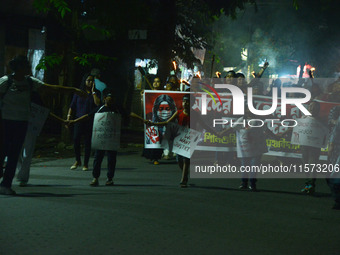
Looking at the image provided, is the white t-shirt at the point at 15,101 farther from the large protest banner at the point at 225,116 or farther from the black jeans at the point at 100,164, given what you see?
the large protest banner at the point at 225,116

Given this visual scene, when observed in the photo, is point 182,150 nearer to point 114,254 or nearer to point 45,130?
point 114,254

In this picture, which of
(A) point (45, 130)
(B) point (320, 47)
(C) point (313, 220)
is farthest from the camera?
(B) point (320, 47)

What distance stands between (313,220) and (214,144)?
21.7 feet

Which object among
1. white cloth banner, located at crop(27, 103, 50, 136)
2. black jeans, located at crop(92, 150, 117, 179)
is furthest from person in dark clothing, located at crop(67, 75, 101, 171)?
white cloth banner, located at crop(27, 103, 50, 136)

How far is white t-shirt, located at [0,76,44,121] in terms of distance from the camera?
338 inches

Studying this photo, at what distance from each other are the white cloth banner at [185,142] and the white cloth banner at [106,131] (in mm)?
1083

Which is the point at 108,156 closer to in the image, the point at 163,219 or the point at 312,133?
the point at 163,219

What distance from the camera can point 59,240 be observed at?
5.89m

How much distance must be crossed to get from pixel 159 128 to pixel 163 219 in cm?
752

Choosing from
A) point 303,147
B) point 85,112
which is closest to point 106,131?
point 85,112

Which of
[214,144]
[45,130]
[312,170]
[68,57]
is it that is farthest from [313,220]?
[45,130]

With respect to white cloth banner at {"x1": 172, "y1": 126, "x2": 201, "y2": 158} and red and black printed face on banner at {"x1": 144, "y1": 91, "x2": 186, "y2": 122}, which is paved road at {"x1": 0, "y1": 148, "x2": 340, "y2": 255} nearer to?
white cloth banner at {"x1": 172, "y1": 126, "x2": 201, "y2": 158}

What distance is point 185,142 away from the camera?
10.6 m

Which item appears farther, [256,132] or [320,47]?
[320,47]
